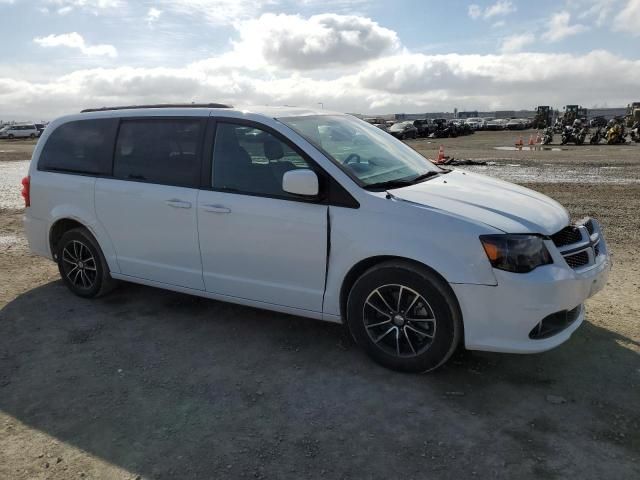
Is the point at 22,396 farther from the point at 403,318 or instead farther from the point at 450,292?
the point at 450,292

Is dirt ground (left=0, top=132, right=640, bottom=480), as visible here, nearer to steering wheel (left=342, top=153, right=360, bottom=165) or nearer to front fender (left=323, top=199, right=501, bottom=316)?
front fender (left=323, top=199, right=501, bottom=316)

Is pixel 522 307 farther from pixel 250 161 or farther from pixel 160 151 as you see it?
pixel 160 151

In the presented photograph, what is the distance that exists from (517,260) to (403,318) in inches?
32.8

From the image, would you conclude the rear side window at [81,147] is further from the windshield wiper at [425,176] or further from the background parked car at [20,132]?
the background parked car at [20,132]

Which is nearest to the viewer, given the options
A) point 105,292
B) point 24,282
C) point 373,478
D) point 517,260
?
point 373,478

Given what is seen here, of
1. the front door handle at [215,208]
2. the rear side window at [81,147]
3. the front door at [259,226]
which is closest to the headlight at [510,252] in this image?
the front door at [259,226]

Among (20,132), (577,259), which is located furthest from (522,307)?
(20,132)

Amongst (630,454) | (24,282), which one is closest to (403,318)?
(630,454)

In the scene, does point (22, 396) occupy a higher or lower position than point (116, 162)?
lower

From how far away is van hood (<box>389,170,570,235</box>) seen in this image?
3.47 m

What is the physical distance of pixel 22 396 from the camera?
3.65m

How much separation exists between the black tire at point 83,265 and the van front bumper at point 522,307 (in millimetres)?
3463

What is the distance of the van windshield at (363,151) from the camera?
3.99 metres

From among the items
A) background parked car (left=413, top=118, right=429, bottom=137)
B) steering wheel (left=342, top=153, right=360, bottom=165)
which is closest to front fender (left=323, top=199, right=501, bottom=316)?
steering wheel (left=342, top=153, right=360, bottom=165)
